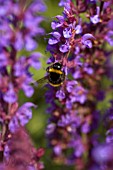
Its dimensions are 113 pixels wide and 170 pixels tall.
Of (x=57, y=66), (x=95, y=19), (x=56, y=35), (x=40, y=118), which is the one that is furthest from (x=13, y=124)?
(x=40, y=118)

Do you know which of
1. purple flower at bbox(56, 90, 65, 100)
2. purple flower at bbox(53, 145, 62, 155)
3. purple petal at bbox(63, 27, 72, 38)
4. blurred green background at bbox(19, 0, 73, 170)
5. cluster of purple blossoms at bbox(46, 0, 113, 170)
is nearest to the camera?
purple petal at bbox(63, 27, 72, 38)

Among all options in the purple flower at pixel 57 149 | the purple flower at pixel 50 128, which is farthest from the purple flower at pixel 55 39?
the purple flower at pixel 57 149

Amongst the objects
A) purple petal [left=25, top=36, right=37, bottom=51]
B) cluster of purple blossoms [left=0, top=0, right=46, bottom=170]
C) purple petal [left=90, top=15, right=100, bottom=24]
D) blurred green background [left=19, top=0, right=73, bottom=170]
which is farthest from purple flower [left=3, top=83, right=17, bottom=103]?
blurred green background [left=19, top=0, right=73, bottom=170]

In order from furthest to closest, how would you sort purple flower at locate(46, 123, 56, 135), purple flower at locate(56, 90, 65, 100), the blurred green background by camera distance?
1. the blurred green background
2. purple flower at locate(46, 123, 56, 135)
3. purple flower at locate(56, 90, 65, 100)

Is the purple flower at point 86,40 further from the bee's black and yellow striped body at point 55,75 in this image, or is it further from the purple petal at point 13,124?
the purple petal at point 13,124

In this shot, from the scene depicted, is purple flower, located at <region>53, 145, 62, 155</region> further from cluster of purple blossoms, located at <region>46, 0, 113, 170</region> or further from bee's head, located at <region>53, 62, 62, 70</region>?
bee's head, located at <region>53, 62, 62, 70</region>

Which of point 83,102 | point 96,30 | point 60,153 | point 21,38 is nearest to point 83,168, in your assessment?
point 60,153

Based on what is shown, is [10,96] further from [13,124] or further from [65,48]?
[65,48]
